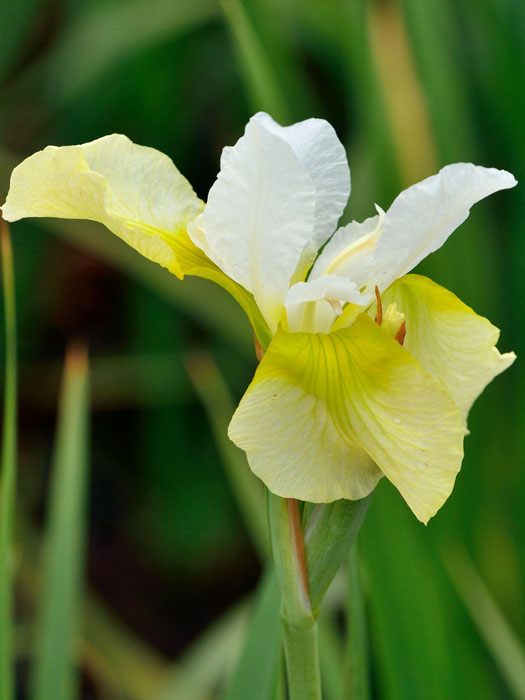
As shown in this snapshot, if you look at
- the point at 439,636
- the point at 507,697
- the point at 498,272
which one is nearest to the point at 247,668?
the point at 439,636

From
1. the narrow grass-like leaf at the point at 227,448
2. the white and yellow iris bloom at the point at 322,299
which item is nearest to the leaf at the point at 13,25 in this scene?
the narrow grass-like leaf at the point at 227,448

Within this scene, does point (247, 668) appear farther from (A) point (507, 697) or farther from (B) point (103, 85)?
(B) point (103, 85)

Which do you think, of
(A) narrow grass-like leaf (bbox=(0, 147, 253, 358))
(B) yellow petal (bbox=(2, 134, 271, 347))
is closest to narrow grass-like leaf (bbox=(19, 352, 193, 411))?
(A) narrow grass-like leaf (bbox=(0, 147, 253, 358))

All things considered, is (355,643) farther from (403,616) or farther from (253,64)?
(253,64)

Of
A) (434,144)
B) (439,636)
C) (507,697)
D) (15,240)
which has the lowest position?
(507,697)

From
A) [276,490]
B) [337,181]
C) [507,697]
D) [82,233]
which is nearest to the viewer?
[276,490]

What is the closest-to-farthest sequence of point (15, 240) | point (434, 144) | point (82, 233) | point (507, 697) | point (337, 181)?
point (337, 181) < point (507, 697) < point (434, 144) < point (82, 233) < point (15, 240)

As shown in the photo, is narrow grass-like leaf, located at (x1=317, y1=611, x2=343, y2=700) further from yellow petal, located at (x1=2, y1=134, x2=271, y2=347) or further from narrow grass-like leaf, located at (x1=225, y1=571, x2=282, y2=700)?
yellow petal, located at (x1=2, y1=134, x2=271, y2=347)
